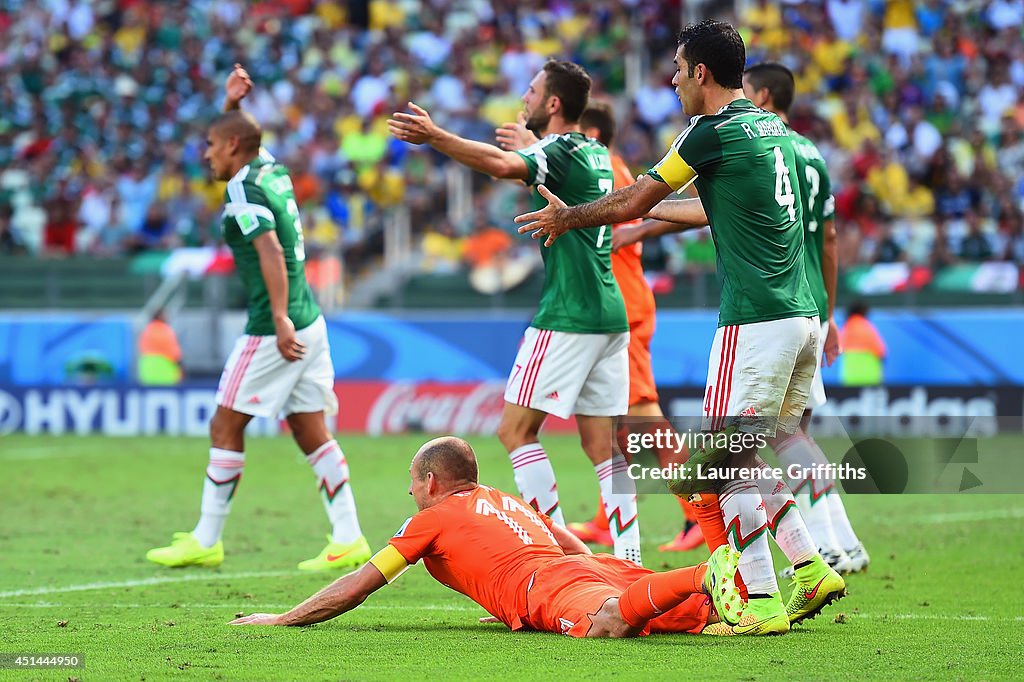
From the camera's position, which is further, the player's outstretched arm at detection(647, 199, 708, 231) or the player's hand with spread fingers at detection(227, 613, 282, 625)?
the player's outstretched arm at detection(647, 199, 708, 231)

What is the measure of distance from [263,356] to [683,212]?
296 cm

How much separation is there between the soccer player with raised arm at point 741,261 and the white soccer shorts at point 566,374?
1.53m

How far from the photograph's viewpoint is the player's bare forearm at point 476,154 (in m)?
6.46

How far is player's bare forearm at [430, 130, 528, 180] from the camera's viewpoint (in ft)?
21.2

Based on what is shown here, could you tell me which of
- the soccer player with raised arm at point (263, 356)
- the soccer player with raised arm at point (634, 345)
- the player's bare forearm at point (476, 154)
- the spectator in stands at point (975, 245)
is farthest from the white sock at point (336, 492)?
the spectator in stands at point (975, 245)

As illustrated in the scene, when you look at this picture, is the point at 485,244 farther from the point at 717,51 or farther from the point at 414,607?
the point at 717,51

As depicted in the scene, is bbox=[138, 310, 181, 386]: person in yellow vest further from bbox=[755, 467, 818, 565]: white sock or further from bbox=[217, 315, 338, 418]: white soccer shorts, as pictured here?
bbox=[755, 467, 818, 565]: white sock

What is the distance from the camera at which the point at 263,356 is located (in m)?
8.66

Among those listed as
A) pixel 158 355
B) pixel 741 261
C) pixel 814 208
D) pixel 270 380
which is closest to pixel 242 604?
pixel 270 380

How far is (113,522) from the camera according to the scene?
1084 centimetres

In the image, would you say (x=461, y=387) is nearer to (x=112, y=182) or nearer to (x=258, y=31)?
(x=112, y=182)

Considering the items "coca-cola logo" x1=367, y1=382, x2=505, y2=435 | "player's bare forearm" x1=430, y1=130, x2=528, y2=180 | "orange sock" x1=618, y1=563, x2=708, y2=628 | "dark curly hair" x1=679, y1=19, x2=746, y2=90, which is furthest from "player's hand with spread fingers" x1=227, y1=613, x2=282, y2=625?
"coca-cola logo" x1=367, y1=382, x2=505, y2=435

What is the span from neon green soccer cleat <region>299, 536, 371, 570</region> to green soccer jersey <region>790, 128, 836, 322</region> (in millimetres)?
2946

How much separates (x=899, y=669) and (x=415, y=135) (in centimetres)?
296
